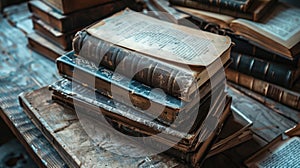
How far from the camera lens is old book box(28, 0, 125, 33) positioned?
3.18 ft

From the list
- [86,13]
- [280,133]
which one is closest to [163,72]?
[280,133]

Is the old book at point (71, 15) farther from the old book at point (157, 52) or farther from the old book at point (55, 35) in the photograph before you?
the old book at point (157, 52)

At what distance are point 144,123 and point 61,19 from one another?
→ 1.41ft

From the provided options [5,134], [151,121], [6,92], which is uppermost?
[151,121]

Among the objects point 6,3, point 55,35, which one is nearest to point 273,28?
point 55,35

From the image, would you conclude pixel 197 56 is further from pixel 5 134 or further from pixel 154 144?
pixel 5 134

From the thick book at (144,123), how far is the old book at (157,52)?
0.06 m

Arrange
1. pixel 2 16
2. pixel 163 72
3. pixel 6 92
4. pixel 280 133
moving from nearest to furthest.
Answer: pixel 163 72 < pixel 280 133 < pixel 6 92 < pixel 2 16

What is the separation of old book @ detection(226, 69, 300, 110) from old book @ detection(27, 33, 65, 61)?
17.8 inches

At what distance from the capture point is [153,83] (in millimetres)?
666

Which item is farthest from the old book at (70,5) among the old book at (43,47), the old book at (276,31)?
the old book at (276,31)

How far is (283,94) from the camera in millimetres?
872

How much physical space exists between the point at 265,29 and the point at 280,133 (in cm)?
25

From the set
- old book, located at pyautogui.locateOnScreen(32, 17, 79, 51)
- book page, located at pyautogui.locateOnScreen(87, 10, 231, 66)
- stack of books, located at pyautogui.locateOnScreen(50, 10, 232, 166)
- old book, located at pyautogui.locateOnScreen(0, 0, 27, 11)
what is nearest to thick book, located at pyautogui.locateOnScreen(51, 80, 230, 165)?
stack of books, located at pyautogui.locateOnScreen(50, 10, 232, 166)
